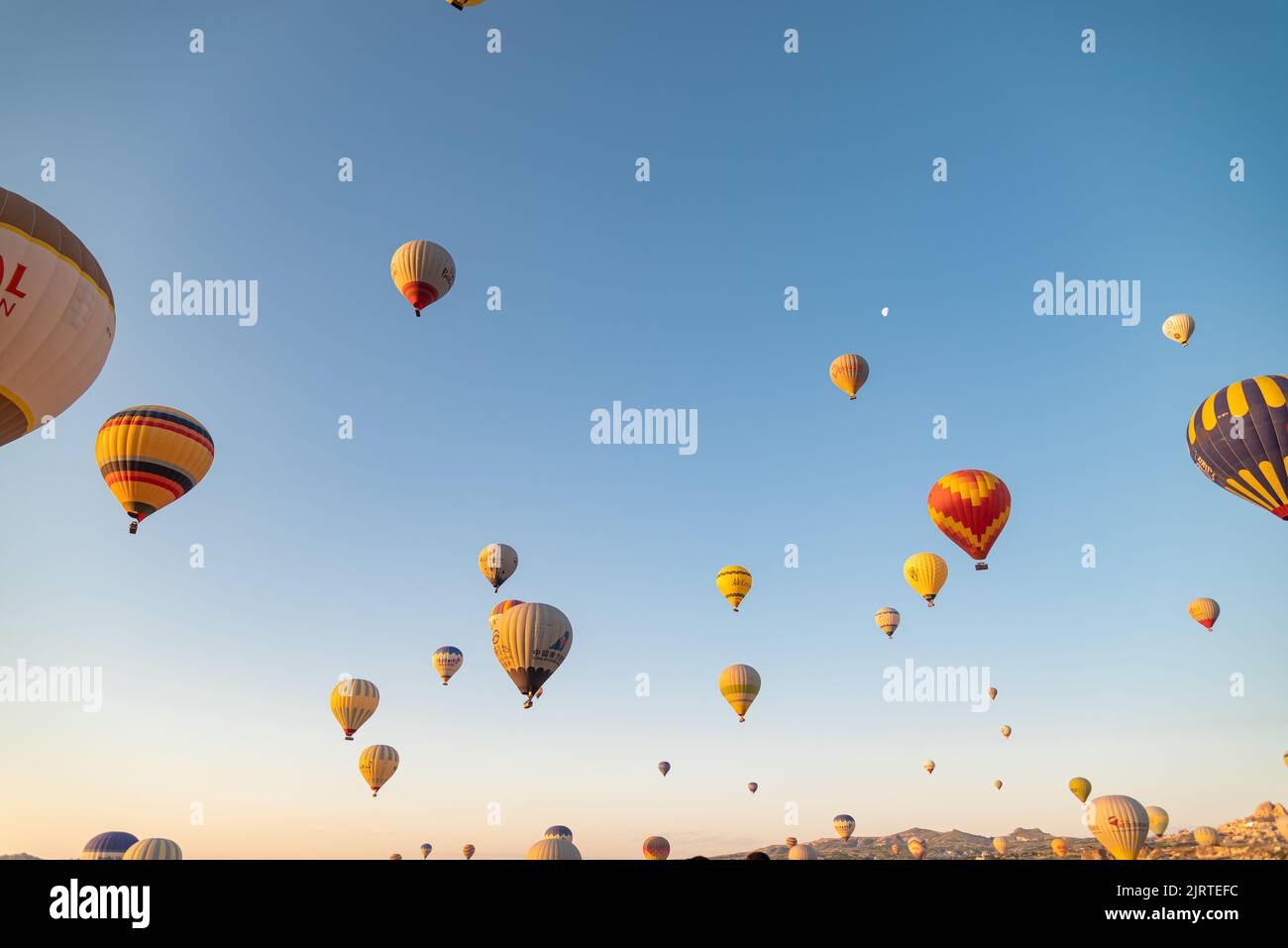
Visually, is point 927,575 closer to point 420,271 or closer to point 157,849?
point 420,271

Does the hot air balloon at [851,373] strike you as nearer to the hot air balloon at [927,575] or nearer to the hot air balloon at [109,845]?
the hot air balloon at [927,575]

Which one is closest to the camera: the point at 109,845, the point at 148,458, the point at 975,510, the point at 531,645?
the point at 148,458

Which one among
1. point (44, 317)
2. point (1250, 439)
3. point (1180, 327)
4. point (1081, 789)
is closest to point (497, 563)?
point (44, 317)
